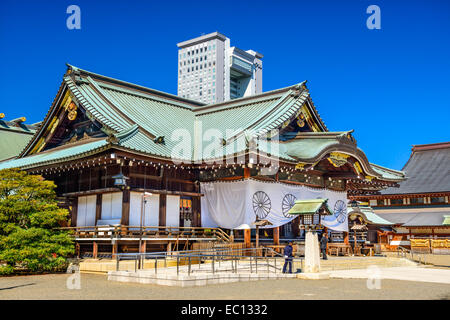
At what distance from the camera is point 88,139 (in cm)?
2500

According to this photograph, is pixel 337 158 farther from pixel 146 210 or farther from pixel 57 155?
pixel 57 155

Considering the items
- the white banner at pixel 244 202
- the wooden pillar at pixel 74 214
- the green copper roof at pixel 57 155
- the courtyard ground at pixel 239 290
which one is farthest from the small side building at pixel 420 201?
the green copper roof at pixel 57 155

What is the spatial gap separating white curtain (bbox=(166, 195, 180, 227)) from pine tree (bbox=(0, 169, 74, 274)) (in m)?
5.15

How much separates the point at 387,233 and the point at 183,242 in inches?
1233

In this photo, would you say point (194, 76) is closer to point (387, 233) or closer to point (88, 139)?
point (387, 233)

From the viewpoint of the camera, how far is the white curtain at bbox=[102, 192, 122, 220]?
22078mm

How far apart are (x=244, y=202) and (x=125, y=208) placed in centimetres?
606

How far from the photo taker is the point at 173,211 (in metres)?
23.8

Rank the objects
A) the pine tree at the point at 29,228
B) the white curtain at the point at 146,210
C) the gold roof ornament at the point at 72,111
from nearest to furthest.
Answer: the pine tree at the point at 29,228 < the white curtain at the point at 146,210 < the gold roof ornament at the point at 72,111

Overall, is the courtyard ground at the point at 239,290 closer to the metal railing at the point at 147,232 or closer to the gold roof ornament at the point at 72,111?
the metal railing at the point at 147,232

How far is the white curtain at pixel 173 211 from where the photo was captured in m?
23.6

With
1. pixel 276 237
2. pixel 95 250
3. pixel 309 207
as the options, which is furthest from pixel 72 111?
pixel 309 207

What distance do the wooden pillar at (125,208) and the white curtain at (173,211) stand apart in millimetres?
2578

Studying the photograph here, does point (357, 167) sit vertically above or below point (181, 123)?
below
